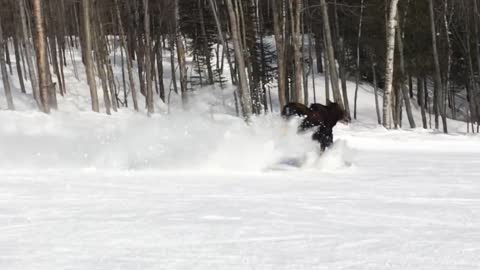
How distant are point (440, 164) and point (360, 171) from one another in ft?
6.91

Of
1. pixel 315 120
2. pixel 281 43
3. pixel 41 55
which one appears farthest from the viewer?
pixel 281 43

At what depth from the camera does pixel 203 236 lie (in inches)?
160

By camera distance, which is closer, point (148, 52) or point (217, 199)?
point (217, 199)

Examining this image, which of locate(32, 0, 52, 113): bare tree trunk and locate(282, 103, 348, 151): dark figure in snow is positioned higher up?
locate(32, 0, 52, 113): bare tree trunk

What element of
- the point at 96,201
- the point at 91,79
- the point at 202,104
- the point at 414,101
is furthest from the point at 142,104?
the point at 96,201

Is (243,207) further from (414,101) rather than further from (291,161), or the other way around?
(414,101)

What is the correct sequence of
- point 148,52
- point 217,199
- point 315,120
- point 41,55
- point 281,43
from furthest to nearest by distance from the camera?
point 148,52
point 281,43
point 41,55
point 315,120
point 217,199

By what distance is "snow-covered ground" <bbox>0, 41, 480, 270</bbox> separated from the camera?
3609 mm

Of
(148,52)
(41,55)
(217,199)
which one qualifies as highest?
(41,55)

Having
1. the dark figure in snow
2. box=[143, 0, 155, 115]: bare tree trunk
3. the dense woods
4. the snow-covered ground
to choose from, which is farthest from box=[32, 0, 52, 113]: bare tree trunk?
box=[143, 0, 155, 115]: bare tree trunk

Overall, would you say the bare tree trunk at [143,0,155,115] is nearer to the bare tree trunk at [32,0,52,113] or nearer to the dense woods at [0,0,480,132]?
the dense woods at [0,0,480,132]

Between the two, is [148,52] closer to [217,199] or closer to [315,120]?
[315,120]

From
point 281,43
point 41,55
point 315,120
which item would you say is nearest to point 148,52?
point 281,43

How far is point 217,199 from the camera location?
18.7 feet
